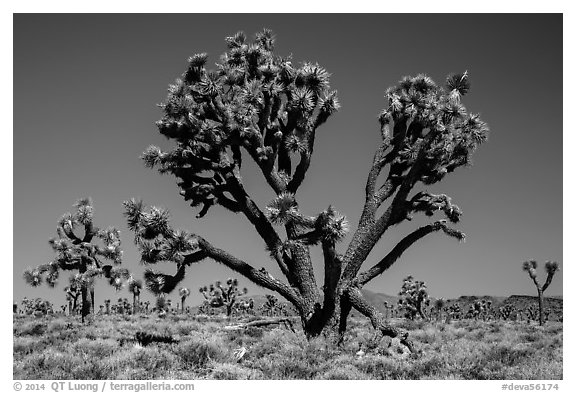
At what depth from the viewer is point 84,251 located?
26547 millimetres

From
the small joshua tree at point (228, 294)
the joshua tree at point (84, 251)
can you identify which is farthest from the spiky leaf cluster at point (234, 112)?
the small joshua tree at point (228, 294)

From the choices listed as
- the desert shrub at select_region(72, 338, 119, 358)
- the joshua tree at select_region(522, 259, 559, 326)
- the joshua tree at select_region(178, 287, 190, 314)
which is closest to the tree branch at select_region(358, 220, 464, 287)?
the desert shrub at select_region(72, 338, 119, 358)

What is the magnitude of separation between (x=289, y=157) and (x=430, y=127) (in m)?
3.81

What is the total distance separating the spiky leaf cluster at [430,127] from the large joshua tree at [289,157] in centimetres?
3

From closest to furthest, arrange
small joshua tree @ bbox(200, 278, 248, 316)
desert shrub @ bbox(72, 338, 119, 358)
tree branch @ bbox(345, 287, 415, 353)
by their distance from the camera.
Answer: desert shrub @ bbox(72, 338, 119, 358) < tree branch @ bbox(345, 287, 415, 353) < small joshua tree @ bbox(200, 278, 248, 316)

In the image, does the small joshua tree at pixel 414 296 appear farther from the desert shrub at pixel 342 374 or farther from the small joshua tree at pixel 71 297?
the desert shrub at pixel 342 374

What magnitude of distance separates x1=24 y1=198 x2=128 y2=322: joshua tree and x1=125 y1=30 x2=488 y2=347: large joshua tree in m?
12.3

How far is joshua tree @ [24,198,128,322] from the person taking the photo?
2645 cm

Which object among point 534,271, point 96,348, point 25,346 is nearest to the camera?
point 96,348

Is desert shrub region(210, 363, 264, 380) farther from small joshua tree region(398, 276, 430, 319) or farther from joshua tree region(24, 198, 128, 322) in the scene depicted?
small joshua tree region(398, 276, 430, 319)

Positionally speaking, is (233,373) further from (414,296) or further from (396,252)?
(414,296)

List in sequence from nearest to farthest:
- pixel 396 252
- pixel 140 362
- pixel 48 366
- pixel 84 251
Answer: pixel 48 366 → pixel 140 362 → pixel 396 252 → pixel 84 251

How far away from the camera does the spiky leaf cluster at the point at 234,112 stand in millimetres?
15016

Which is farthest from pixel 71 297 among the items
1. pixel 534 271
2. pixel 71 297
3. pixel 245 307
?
pixel 534 271
